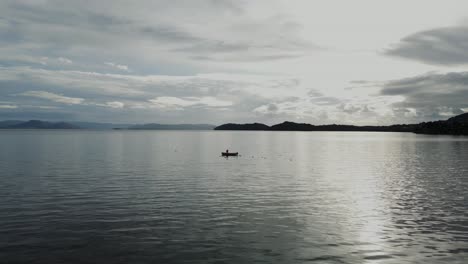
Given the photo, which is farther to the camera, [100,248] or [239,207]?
[239,207]

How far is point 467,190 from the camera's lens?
181 feet

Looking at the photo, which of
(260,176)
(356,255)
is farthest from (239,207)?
(260,176)

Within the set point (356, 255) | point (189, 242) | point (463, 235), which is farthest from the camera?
point (463, 235)

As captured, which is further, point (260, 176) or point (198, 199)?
point (260, 176)

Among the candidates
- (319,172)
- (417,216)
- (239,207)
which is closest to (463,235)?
(417,216)

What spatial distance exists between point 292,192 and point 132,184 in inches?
933

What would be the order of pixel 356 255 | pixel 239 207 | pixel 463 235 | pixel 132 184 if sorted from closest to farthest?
1. pixel 356 255
2. pixel 463 235
3. pixel 239 207
4. pixel 132 184

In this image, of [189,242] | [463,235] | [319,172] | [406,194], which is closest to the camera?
[189,242]

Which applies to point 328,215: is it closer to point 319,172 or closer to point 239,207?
point 239,207

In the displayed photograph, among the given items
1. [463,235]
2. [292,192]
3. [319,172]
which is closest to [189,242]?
[463,235]

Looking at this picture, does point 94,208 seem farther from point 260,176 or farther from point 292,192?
point 260,176

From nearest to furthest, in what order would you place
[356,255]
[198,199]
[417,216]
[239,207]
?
[356,255]
[417,216]
[239,207]
[198,199]

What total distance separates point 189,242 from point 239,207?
1398 cm

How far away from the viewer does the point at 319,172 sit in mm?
80062
